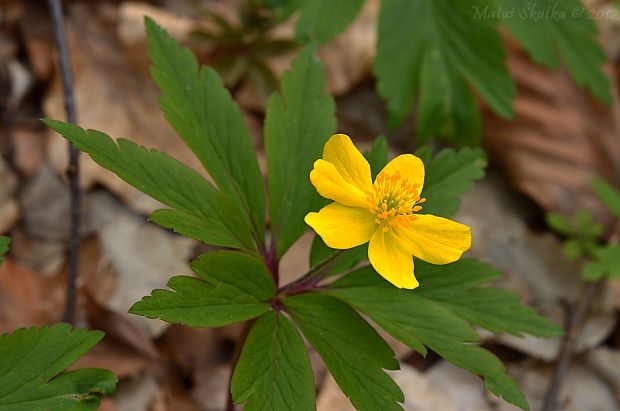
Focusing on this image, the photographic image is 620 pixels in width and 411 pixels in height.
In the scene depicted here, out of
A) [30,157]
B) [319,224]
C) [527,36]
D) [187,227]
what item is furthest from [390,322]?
[30,157]

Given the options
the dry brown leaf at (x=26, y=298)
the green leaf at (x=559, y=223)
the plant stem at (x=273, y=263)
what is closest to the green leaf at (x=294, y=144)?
the plant stem at (x=273, y=263)

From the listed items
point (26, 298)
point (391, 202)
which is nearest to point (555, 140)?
point (391, 202)

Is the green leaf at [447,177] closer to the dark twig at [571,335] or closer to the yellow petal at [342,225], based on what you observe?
the yellow petal at [342,225]

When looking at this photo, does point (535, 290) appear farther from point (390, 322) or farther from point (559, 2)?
point (390, 322)

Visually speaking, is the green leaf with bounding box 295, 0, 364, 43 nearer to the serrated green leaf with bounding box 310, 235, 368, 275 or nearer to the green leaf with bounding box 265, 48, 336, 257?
the green leaf with bounding box 265, 48, 336, 257

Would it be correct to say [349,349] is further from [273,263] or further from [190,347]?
[190,347]

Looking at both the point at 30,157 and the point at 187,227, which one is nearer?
the point at 187,227
